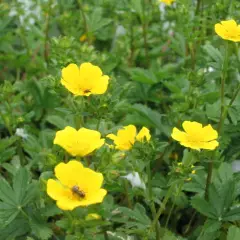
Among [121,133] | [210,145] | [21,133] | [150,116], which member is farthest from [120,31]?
[210,145]

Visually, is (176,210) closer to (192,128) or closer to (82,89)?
(192,128)

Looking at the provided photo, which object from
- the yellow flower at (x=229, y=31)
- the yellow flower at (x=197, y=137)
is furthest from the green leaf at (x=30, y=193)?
the yellow flower at (x=229, y=31)

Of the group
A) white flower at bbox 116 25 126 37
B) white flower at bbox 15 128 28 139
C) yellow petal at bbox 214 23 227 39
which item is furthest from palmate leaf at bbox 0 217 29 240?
white flower at bbox 116 25 126 37

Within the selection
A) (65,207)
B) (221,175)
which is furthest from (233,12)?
(65,207)

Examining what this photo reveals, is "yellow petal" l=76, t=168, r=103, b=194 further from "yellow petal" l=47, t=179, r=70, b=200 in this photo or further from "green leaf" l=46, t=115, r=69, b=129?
"green leaf" l=46, t=115, r=69, b=129

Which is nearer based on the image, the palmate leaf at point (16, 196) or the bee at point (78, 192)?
the bee at point (78, 192)

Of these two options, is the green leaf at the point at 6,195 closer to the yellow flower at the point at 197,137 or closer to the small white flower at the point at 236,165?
the yellow flower at the point at 197,137
